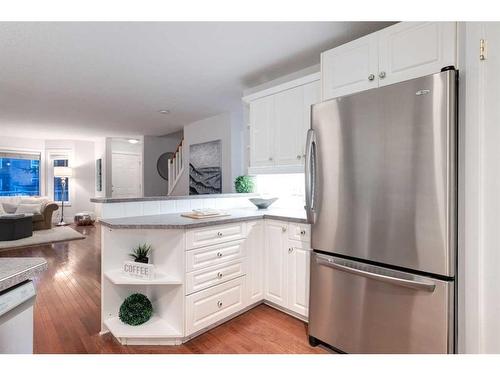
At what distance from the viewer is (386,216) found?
146cm

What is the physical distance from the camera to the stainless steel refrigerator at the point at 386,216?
1.30 metres

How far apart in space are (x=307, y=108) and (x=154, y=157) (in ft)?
17.3

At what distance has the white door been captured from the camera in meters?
7.27

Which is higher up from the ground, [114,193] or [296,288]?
[114,193]

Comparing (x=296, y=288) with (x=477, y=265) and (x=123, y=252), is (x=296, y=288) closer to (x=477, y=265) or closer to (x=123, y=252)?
(x=477, y=265)

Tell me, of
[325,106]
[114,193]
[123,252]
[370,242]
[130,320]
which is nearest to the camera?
[370,242]

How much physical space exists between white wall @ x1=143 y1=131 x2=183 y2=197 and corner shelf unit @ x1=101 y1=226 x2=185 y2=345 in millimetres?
4878

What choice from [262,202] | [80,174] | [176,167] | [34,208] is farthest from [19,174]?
[262,202]

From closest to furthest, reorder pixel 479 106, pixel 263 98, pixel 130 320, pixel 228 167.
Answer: pixel 479 106
pixel 130 320
pixel 263 98
pixel 228 167

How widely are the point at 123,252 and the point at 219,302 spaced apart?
2.81ft

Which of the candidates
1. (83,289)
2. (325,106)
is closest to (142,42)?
(325,106)

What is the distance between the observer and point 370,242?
152 cm

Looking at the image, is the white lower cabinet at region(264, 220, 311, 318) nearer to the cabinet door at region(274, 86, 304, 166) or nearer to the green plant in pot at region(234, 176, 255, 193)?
the cabinet door at region(274, 86, 304, 166)

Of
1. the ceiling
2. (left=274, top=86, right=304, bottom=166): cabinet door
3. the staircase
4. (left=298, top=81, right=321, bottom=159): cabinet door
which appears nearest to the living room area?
the staircase
